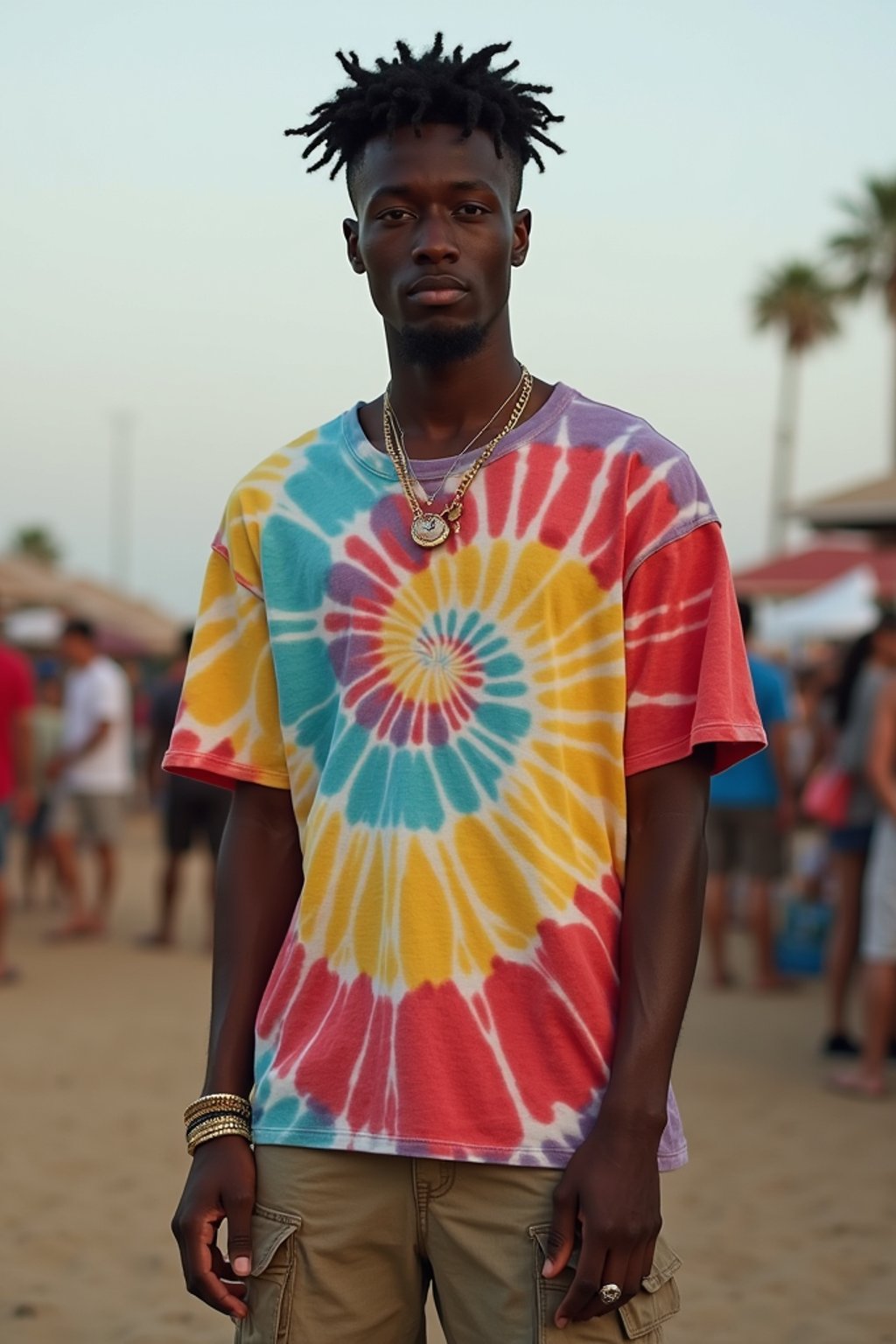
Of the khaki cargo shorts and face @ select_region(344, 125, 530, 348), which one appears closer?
the khaki cargo shorts

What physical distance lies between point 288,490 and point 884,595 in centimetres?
1545

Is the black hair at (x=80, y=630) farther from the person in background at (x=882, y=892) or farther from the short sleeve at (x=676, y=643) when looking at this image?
the short sleeve at (x=676, y=643)

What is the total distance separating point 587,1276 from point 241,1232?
47 centimetres

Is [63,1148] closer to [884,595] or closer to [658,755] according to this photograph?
[658,755]

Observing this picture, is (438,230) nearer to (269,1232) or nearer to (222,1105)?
(222,1105)

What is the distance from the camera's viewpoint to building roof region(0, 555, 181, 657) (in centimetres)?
1828

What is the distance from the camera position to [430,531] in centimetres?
216

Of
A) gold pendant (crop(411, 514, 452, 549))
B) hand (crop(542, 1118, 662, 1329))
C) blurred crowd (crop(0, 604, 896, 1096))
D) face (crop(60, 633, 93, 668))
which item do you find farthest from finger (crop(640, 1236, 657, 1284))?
face (crop(60, 633, 93, 668))

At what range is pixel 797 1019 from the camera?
30.0ft

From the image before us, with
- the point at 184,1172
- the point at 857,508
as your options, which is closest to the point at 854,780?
the point at 184,1172

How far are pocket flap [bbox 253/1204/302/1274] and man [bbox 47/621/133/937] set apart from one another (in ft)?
32.1

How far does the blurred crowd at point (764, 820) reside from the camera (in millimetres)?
7367

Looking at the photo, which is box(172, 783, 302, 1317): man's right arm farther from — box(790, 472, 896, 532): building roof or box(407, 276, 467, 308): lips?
box(790, 472, 896, 532): building roof

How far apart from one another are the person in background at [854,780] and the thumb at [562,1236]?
5.82 m
